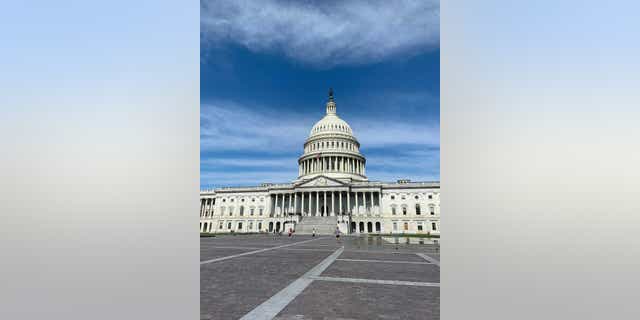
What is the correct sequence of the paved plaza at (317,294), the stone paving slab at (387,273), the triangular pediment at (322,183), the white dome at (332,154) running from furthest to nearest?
the white dome at (332,154)
the triangular pediment at (322,183)
the stone paving slab at (387,273)
the paved plaza at (317,294)

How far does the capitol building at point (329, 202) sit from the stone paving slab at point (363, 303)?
53.0 metres

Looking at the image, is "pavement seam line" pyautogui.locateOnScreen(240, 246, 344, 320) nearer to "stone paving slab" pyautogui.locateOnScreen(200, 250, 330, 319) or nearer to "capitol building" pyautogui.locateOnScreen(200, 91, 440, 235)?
"stone paving slab" pyautogui.locateOnScreen(200, 250, 330, 319)

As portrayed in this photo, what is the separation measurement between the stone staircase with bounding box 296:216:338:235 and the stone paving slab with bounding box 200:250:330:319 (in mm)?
49306

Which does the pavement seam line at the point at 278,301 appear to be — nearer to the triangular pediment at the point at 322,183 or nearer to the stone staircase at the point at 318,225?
the stone staircase at the point at 318,225

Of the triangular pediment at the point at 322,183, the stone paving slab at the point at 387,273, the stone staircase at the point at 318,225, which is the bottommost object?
the stone staircase at the point at 318,225

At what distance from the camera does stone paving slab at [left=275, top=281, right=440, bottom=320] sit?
18.9 feet

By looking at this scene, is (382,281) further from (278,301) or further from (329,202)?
(329,202)

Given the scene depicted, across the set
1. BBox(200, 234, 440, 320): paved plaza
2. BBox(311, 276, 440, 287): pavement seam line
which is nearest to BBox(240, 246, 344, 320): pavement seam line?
BBox(200, 234, 440, 320): paved plaza

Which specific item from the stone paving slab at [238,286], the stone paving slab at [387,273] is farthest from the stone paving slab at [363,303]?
the stone paving slab at [387,273]

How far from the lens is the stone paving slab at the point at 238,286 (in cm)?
602
